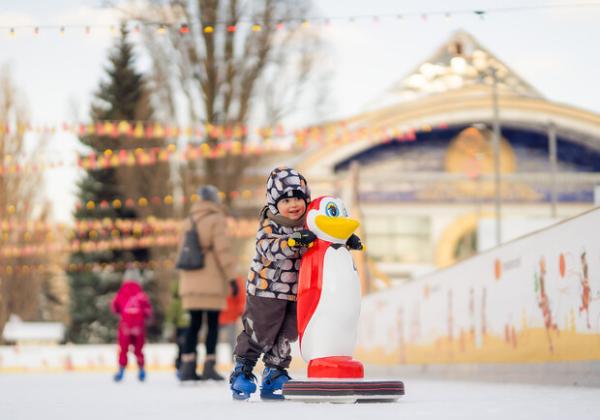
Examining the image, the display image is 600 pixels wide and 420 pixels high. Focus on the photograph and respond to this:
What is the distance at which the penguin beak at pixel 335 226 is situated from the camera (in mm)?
6586

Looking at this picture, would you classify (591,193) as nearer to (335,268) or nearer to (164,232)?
(164,232)

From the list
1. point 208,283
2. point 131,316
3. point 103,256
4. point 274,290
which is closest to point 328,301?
point 274,290

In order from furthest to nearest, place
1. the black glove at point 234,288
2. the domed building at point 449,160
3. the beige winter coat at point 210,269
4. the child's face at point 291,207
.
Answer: the domed building at point 449,160 → the beige winter coat at point 210,269 → the black glove at point 234,288 → the child's face at point 291,207

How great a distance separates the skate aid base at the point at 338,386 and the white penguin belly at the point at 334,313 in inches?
2.6

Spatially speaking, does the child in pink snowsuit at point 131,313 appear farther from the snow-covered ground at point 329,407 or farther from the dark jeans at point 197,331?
the snow-covered ground at point 329,407

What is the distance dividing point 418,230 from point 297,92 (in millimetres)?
12256

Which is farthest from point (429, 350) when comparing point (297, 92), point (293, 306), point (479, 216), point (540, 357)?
point (479, 216)

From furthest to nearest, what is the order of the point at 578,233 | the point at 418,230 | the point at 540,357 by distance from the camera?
the point at 418,230 → the point at 540,357 → the point at 578,233

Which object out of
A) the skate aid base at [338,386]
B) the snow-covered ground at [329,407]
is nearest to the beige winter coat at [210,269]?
the snow-covered ground at [329,407]

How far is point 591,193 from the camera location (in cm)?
3966

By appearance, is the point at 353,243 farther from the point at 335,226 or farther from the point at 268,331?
the point at 268,331

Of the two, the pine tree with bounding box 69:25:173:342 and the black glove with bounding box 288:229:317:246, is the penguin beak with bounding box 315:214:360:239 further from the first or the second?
the pine tree with bounding box 69:25:173:342

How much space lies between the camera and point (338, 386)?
6.15 meters

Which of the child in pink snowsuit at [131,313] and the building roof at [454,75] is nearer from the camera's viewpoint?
the child in pink snowsuit at [131,313]
